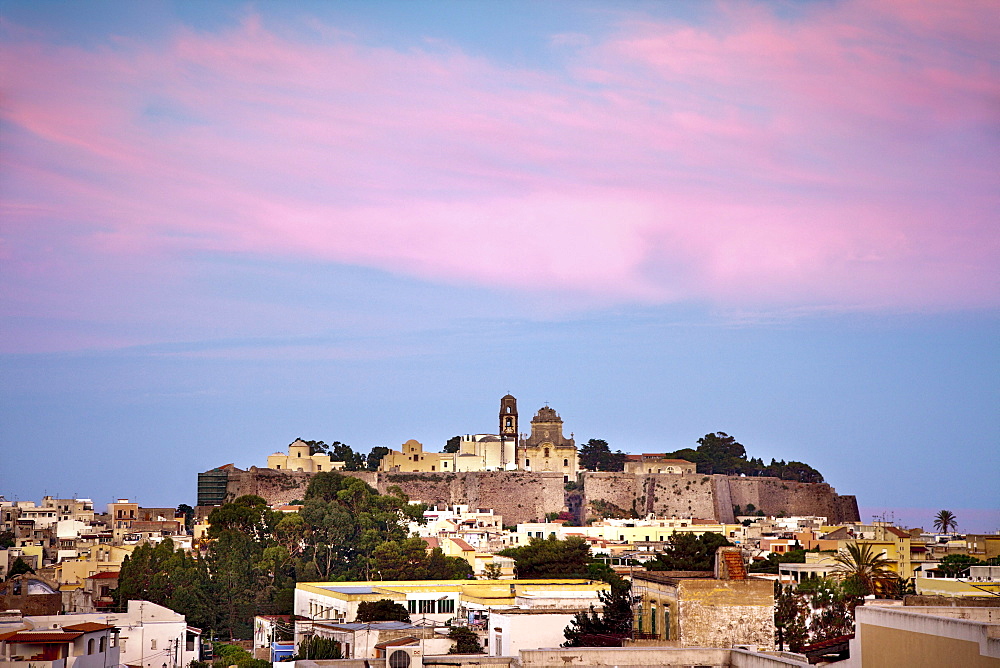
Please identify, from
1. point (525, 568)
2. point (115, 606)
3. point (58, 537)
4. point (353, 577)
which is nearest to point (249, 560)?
point (353, 577)

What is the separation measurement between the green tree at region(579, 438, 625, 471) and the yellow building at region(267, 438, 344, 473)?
55.3 ft

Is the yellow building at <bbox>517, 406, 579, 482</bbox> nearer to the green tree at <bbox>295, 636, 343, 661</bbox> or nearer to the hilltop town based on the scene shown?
the hilltop town

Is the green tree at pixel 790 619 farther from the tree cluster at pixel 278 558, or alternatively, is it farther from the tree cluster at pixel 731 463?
the tree cluster at pixel 731 463

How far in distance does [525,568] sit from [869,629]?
111ft

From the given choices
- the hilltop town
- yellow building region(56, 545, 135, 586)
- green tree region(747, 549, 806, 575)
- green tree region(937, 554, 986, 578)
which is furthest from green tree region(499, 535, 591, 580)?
yellow building region(56, 545, 135, 586)

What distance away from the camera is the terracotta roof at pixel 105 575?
50.5 meters

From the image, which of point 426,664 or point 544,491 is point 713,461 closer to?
point 544,491

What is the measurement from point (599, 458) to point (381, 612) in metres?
60.1

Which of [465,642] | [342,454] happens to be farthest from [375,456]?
[465,642]

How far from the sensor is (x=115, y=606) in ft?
137

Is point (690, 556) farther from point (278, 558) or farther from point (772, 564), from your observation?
point (278, 558)

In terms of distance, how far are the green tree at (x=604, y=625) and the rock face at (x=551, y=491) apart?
5320 centimetres

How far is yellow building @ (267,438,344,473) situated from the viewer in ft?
257

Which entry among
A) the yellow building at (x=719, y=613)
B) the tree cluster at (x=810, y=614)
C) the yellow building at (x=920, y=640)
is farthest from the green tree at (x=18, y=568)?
the yellow building at (x=920, y=640)
